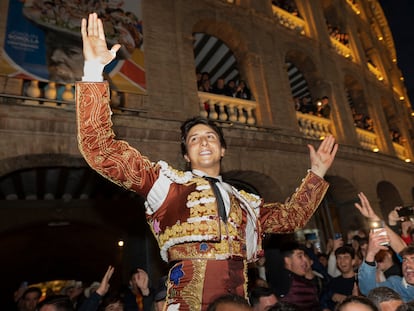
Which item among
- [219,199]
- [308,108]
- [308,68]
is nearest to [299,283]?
[219,199]

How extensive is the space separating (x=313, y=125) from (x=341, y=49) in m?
4.80

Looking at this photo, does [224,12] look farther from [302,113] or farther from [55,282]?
[55,282]

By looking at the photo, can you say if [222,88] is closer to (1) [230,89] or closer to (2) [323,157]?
(1) [230,89]

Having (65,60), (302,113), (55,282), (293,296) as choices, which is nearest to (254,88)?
(302,113)

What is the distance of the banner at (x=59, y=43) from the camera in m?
5.94

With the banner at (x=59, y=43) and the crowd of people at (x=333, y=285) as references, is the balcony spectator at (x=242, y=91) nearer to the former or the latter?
the banner at (x=59, y=43)

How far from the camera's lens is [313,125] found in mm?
9883

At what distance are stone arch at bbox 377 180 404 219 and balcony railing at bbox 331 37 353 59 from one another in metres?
5.14

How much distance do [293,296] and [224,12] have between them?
7.71 meters

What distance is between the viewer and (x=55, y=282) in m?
16.8

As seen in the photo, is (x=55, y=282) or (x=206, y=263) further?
(x=55, y=282)

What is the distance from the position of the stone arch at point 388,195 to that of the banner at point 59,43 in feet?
32.5

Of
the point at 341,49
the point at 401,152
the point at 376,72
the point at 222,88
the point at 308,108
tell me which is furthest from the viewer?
the point at 376,72

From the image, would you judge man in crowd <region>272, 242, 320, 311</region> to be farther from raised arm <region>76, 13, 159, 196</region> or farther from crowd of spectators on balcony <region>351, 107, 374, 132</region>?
crowd of spectators on balcony <region>351, 107, 374, 132</region>
